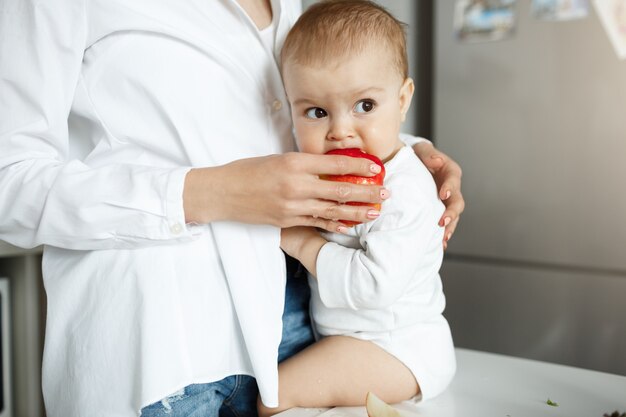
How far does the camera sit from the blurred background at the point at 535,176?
1743mm

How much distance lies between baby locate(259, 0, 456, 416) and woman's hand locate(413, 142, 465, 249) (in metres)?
0.04

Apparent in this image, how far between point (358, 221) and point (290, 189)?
0.11 metres

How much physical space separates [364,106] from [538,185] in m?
1.13

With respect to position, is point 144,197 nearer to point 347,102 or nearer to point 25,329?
point 347,102

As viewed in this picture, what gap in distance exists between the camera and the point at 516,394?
3.20 ft

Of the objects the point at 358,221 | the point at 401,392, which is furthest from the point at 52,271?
the point at 401,392

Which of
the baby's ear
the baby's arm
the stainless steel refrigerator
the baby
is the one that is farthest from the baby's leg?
the stainless steel refrigerator

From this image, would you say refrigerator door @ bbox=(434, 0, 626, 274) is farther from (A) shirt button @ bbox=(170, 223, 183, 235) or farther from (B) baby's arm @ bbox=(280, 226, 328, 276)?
(A) shirt button @ bbox=(170, 223, 183, 235)

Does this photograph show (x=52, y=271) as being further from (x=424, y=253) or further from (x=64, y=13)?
(x=424, y=253)

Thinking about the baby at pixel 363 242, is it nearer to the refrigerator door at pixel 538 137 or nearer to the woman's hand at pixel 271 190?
the woman's hand at pixel 271 190

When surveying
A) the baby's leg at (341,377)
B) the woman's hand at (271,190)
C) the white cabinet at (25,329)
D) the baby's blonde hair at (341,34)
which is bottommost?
the white cabinet at (25,329)

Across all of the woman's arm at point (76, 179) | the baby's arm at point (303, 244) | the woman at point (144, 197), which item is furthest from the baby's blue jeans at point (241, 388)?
the woman's arm at point (76, 179)

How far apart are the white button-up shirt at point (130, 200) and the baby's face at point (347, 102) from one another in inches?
3.2

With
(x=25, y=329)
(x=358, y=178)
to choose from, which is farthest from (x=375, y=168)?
(x=25, y=329)
